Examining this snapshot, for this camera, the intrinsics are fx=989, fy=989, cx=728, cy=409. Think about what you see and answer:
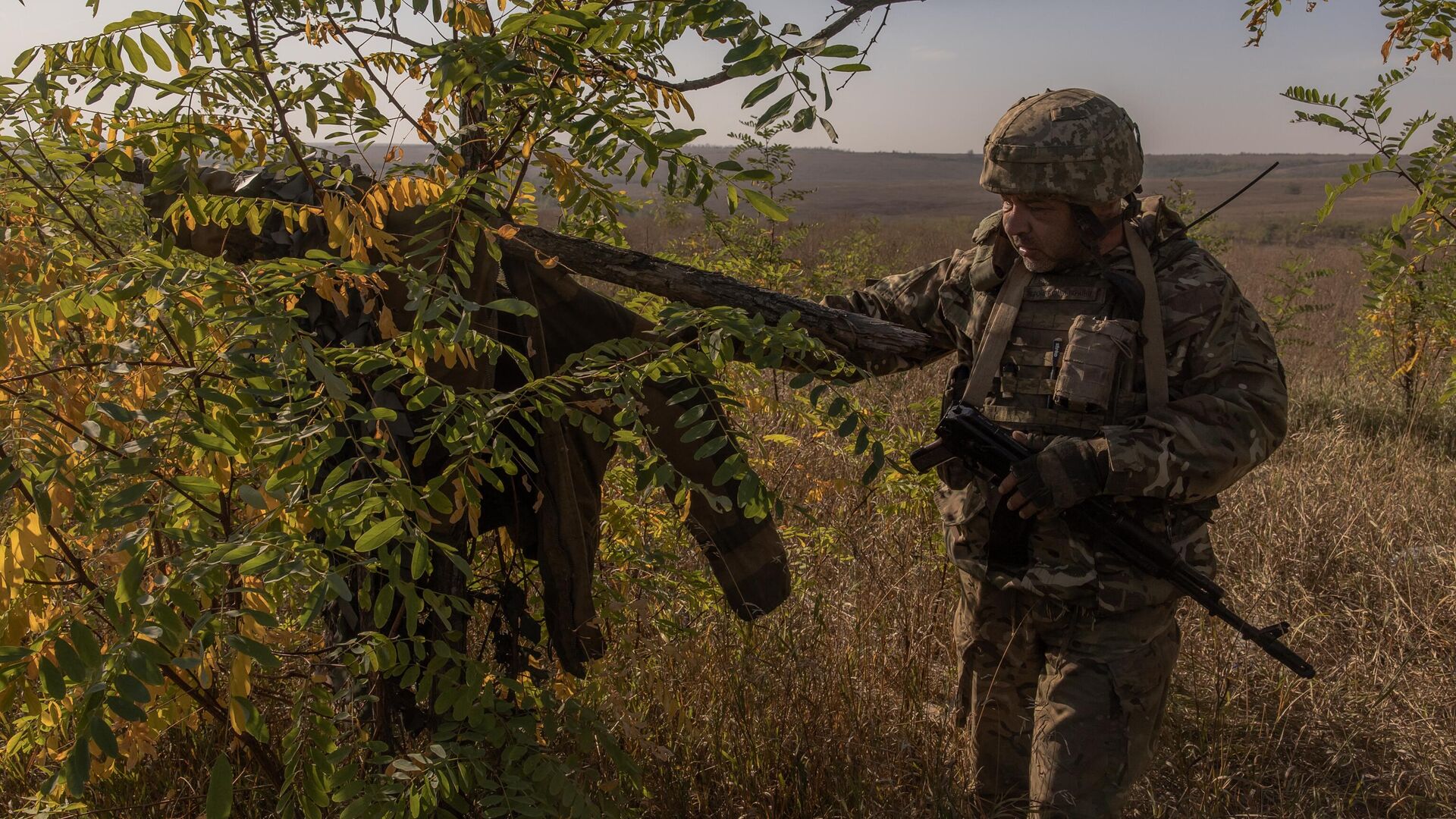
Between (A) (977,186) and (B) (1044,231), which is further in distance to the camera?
(A) (977,186)

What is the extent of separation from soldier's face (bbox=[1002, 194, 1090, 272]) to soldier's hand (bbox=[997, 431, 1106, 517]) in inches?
20.9

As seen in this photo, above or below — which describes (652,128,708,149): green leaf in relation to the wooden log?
above

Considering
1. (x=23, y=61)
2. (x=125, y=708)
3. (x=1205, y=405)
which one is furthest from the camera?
(x=1205, y=405)

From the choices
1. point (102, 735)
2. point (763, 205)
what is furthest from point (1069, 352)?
point (102, 735)

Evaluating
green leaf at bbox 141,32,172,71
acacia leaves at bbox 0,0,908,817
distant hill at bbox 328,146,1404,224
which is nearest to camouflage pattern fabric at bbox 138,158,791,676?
acacia leaves at bbox 0,0,908,817

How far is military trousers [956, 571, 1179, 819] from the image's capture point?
253cm

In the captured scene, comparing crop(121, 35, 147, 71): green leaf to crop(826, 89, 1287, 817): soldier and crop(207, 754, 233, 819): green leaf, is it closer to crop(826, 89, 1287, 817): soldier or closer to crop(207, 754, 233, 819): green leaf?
crop(207, 754, 233, 819): green leaf

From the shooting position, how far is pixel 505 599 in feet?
8.48

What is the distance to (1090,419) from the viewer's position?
269 cm

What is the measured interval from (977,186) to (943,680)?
75.8 metres

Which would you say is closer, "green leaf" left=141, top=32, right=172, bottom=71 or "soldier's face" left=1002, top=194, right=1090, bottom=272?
"green leaf" left=141, top=32, right=172, bottom=71

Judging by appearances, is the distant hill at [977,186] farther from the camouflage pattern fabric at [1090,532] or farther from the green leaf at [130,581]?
the green leaf at [130,581]

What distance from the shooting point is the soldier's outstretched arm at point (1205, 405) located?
2.46 m

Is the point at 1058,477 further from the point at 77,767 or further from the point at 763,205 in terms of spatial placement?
the point at 77,767
